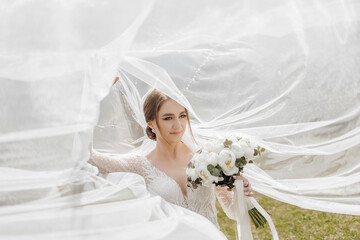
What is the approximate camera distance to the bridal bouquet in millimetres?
3084

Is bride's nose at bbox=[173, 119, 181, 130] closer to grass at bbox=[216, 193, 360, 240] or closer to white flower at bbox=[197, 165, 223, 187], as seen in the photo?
white flower at bbox=[197, 165, 223, 187]

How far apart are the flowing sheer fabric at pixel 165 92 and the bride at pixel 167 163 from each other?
0.39 ft

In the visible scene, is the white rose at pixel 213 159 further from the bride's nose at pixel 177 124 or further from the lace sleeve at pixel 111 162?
the lace sleeve at pixel 111 162

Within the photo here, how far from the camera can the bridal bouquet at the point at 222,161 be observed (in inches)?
121

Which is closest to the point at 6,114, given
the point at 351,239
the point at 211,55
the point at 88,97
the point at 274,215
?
the point at 88,97

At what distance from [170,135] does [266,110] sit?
76 centimetres

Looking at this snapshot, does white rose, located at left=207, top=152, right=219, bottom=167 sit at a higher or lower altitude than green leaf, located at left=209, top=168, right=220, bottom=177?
higher

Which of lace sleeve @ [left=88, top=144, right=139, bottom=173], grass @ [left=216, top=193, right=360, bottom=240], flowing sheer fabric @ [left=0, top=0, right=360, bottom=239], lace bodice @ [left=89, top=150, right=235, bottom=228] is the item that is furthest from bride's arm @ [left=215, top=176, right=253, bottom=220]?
grass @ [left=216, top=193, right=360, bottom=240]

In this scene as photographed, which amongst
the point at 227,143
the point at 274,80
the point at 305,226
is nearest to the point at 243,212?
the point at 227,143

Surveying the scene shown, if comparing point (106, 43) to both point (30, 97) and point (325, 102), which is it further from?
point (325, 102)

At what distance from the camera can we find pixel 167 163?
357 centimetres

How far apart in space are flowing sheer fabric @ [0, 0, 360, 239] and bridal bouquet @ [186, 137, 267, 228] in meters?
0.15

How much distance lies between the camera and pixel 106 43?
224 centimetres

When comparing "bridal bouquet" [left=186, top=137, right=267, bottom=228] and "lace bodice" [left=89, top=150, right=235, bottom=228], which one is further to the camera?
"lace bodice" [left=89, top=150, right=235, bottom=228]
